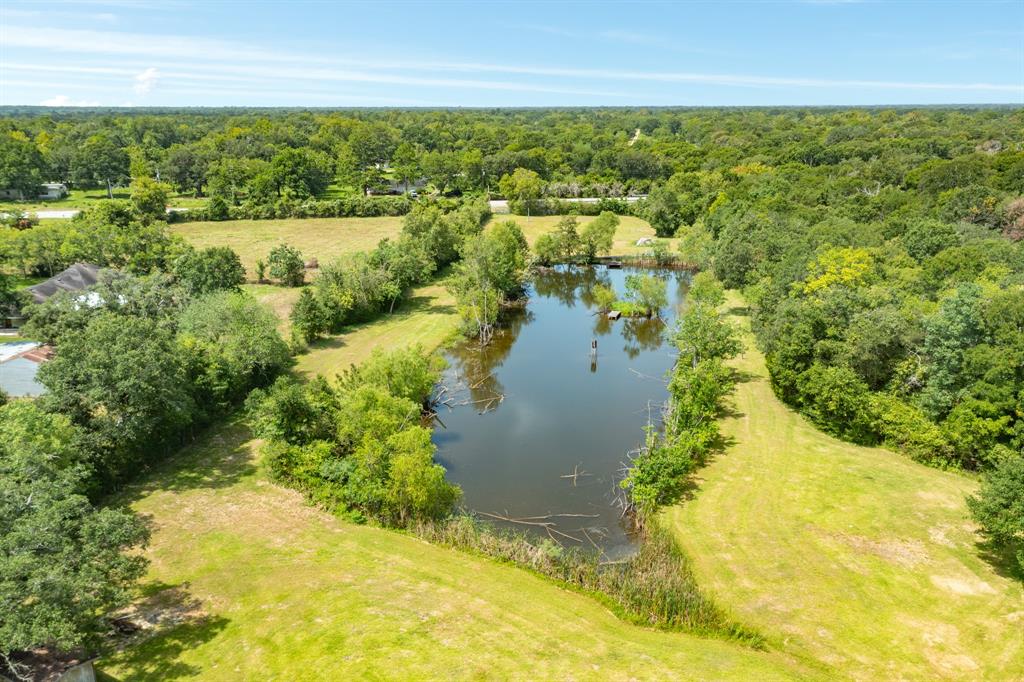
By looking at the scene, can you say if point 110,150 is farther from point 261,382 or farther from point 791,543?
point 791,543

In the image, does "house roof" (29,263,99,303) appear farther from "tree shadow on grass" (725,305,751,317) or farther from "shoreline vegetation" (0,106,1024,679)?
"tree shadow on grass" (725,305,751,317)

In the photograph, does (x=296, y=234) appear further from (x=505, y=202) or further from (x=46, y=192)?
(x=46, y=192)

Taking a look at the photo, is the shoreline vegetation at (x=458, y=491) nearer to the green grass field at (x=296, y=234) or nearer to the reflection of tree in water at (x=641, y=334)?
the reflection of tree in water at (x=641, y=334)

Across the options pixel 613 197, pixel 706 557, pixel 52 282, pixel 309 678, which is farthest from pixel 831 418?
pixel 613 197

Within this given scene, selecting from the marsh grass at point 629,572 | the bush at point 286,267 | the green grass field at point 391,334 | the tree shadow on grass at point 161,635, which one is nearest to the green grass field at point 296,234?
the bush at point 286,267

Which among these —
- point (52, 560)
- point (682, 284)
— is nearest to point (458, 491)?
point (52, 560)

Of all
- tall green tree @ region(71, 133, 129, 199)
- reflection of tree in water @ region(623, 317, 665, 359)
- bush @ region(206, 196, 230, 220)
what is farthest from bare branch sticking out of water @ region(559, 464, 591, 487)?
tall green tree @ region(71, 133, 129, 199)
